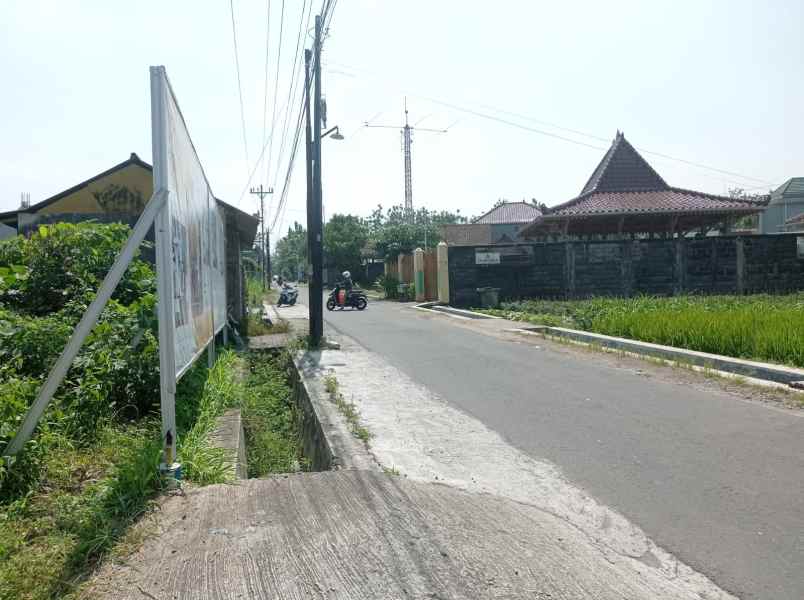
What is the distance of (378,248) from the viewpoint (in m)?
42.2

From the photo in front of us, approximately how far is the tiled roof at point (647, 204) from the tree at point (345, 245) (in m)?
34.7

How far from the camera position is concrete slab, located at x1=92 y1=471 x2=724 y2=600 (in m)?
2.92

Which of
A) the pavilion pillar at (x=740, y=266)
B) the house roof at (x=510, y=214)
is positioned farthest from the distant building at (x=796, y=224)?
the pavilion pillar at (x=740, y=266)

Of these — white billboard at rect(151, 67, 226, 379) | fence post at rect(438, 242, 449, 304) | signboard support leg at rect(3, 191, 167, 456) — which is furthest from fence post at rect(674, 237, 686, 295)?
signboard support leg at rect(3, 191, 167, 456)

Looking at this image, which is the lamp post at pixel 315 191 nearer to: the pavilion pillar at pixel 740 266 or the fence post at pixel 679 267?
the fence post at pixel 679 267

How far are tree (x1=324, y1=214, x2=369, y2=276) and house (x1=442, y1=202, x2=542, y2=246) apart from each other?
1002 cm

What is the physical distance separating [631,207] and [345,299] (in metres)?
10.3

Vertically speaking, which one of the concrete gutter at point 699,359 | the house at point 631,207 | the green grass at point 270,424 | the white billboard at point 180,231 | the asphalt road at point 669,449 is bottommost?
the green grass at point 270,424

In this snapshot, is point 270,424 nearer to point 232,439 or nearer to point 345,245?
point 232,439

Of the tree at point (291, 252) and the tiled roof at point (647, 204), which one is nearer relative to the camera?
the tiled roof at point (647, 204)

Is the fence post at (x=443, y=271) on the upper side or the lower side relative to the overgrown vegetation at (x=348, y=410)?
upper

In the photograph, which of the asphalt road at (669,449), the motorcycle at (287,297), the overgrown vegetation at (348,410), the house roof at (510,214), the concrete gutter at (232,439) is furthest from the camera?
the house roof at (510,214)

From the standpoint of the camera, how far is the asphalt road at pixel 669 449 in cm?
361

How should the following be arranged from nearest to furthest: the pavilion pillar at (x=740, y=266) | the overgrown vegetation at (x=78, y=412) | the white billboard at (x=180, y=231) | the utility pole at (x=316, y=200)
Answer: the overgrown vegetation at (x=78, y=412)
the white billboard at (x=180, y=231)
the utility pole at (x=316, y=200)
the pavilion pillar at (x=740, y=266)
